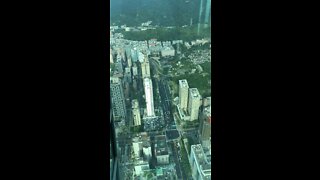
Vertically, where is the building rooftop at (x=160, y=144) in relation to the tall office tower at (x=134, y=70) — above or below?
below

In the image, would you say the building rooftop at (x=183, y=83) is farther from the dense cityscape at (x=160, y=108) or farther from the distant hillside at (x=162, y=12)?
the distant hillside at (x=162, y=12)

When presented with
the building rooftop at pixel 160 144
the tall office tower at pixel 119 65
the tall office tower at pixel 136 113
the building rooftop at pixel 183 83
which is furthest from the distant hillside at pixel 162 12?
the building rooftop at pixel 160 144

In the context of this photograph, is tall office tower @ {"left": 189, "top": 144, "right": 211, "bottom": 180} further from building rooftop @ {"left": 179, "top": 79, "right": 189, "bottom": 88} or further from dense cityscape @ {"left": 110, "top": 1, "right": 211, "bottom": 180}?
building rooftop @ {"left": 179, "top": 79, "right": 189, "bottom": 88}

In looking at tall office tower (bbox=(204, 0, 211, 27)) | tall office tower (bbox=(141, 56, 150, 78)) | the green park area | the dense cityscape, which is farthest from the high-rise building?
tall office tower (bbox=(204, 0, 211, 27))

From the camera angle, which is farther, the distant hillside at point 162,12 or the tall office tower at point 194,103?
the tall office tower at point 194,103

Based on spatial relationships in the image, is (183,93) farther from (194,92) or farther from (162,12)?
(162,12)

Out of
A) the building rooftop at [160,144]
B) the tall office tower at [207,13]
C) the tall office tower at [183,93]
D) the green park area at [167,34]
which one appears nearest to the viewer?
the tall office tower at [207,13]
